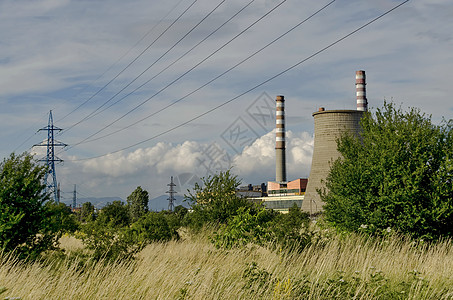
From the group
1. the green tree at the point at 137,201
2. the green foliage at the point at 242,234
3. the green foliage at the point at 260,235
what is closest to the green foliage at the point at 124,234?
the green foliage at the point at 242,234

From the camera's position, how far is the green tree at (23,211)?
11.7m

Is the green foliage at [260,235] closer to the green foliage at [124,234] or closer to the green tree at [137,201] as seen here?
the green foliage at [124,234]

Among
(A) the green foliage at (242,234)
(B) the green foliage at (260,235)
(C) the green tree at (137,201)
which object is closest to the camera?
(B) the green foliage at (260,235)

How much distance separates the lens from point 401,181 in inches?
564

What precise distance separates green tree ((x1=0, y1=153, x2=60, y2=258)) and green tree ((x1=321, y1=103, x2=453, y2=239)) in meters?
9.29

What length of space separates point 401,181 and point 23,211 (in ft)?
37.0

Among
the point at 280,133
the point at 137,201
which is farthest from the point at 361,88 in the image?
the point at 137,201

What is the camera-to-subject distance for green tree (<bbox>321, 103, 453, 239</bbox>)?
45.4 feet

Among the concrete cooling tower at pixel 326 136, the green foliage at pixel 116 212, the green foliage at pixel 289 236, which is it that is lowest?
the green foliage at pixel 116 212

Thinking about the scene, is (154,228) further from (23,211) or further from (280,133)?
(280,133)

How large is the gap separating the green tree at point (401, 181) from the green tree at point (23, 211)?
9295 millimetres

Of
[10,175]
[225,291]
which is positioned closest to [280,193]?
[10,175]

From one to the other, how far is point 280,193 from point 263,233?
73.3 meters

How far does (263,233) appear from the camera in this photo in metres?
11.6
